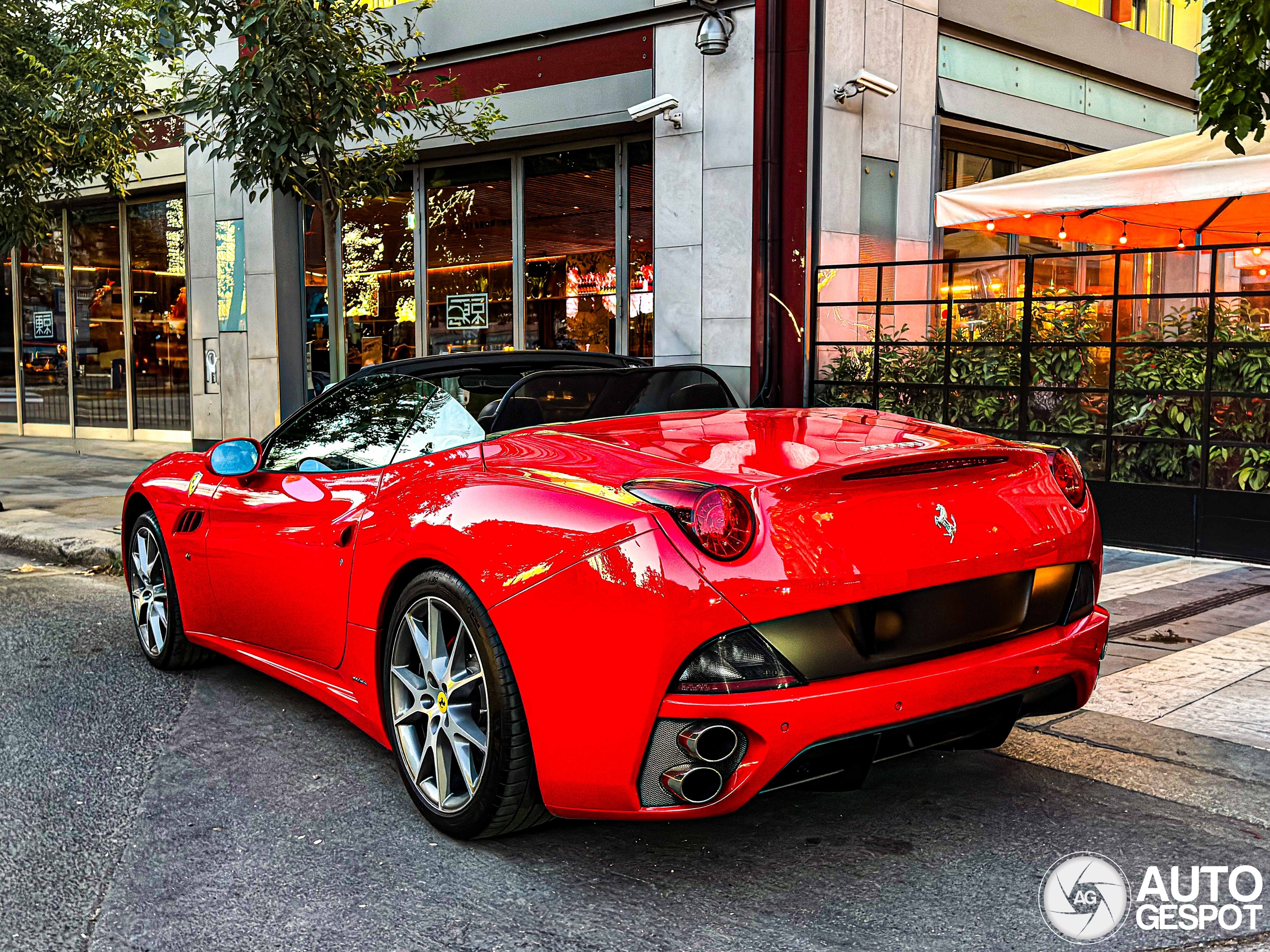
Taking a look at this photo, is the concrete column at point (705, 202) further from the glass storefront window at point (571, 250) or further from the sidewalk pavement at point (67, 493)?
the sidewalk pavement at point (67, 493)

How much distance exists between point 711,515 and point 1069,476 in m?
1.33

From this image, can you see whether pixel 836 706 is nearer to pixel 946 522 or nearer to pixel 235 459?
pixel 946 522

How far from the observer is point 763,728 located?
2680mm

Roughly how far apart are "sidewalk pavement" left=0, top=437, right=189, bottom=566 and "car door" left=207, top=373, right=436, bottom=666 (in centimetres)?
408

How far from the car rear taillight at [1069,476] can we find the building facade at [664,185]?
6.72 m

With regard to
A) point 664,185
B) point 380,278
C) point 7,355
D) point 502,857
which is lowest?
point 502,857

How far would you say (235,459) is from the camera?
433 centimetres

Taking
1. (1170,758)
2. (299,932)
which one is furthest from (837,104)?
(299,932)

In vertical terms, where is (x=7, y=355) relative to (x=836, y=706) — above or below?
above

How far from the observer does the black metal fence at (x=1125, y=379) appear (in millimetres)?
7578

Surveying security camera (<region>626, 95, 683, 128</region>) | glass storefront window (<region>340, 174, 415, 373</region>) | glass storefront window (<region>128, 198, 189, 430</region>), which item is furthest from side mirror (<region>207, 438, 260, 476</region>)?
glass storefront window (<region>128, 198, 189, 430</region>)

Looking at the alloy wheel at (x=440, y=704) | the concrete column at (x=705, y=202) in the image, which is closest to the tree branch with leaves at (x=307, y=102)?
the concrete column at (x=705, y=202)

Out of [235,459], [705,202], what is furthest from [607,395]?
[705,202]

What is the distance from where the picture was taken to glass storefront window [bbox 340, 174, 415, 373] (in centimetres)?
1341
